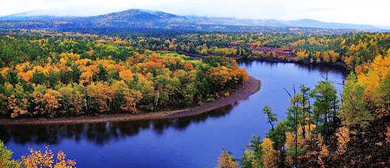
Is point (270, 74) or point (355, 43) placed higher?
point (355, 43)

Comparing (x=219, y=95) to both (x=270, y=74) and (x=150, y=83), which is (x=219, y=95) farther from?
(x=270, y=74)

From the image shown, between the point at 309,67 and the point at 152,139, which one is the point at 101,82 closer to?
the point at 152,139

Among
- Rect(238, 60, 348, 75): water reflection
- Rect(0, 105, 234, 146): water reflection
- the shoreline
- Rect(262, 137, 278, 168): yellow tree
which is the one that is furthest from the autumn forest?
Rect(0, 105, 234, 146): water reflection

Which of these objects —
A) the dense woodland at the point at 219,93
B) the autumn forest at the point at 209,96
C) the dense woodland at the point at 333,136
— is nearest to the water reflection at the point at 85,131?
the autumn forest at the point at 209,96

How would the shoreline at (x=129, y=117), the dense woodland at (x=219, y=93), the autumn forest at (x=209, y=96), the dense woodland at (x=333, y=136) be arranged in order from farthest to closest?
the shoreline at (x=129, y=117)
the dense woodland at (x=219, y=93)
the autumn forest at (x=209, y=96)
the dense woodland at (x=333, y=136)

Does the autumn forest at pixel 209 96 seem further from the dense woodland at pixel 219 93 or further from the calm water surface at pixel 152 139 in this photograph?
the calm water surface at pixel 152 139

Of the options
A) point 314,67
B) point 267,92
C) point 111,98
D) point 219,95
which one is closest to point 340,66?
point 314,67
